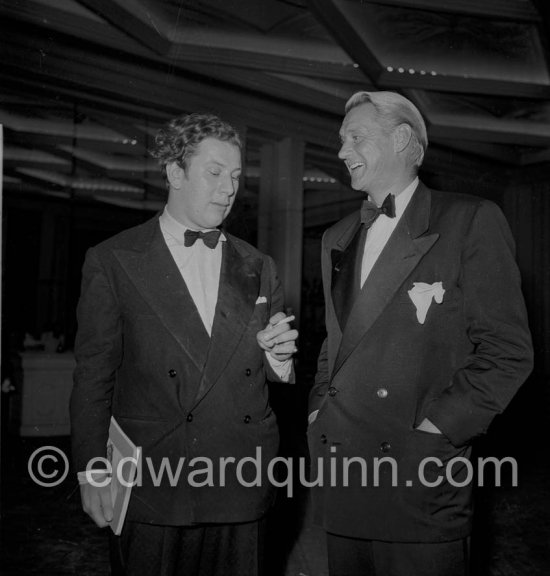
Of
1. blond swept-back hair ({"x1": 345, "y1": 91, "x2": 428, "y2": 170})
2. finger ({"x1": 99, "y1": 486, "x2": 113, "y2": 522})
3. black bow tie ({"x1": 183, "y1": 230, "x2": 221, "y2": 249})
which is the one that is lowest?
finger ({"x1": 99, "y1": 486, "x2": 113, "y2": 522})

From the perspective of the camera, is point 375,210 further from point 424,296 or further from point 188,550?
point 188,550

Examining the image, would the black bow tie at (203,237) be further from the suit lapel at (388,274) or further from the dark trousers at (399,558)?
the dark trousers at (399,558)

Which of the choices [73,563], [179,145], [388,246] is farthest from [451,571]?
[73,563]

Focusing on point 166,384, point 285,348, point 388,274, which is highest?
point 388,274

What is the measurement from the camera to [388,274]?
176 cm

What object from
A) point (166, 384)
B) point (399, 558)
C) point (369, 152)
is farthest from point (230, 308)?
point (399, 558)

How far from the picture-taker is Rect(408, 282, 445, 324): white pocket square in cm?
172

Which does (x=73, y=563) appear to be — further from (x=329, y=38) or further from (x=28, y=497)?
(x=329, y=38)

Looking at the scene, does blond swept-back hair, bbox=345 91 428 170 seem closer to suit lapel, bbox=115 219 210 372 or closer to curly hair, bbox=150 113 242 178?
curly hair, bbox=150 113 242 178

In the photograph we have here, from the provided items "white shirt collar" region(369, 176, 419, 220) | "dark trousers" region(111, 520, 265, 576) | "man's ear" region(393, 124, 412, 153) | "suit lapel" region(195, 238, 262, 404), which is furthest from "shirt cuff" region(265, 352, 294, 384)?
"man's ear" region(393, 124, 412, 153)

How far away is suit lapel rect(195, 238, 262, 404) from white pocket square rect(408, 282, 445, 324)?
0.48 metres

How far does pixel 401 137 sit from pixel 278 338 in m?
0.75

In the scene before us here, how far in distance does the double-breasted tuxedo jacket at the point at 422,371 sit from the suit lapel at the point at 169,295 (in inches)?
17.4

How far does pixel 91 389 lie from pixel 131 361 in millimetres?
136
